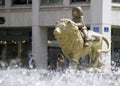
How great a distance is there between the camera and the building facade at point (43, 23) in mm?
32719

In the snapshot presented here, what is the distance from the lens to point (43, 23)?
116 ft

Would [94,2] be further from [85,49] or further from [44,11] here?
[85,49]

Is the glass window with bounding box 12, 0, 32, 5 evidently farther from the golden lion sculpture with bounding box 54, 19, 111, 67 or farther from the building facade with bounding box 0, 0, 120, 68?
the golden lion sculpture with bounding box 54, 19, 111, 67

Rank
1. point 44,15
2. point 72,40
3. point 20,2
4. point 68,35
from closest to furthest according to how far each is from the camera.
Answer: point 68,35, point 72,40, point 44,15, point 20,2

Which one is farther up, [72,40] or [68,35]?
[68,35]

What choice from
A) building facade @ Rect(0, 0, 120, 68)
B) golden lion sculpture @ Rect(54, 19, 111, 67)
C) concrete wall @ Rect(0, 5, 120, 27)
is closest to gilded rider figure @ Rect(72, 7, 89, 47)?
golden lion sculpture @ Rect(54, 19, 111, 67)

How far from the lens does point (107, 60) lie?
31.3 m

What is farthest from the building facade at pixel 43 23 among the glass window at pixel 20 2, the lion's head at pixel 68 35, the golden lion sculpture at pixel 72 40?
the lion's head at pixel 68 35

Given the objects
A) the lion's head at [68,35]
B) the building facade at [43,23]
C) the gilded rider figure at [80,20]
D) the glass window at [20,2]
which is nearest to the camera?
the lion's head at [68,35]

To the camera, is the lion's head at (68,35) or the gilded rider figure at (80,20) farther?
the gilded rider figure at (80,20)

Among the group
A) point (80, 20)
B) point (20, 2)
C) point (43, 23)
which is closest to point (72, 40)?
point (80, 20)

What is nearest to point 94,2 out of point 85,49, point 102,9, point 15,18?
point 102,9

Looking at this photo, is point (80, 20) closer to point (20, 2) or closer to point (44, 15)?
point (44, 15)

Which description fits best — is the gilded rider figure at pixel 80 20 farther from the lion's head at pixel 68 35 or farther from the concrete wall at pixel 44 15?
the concrete wall at pixel 44 15
